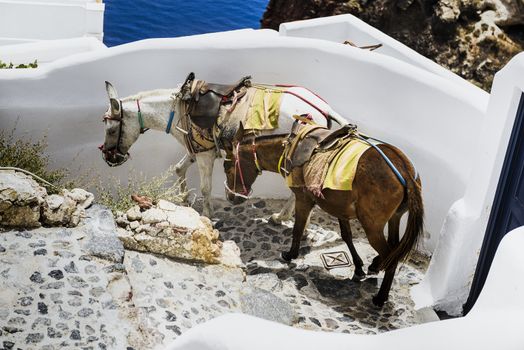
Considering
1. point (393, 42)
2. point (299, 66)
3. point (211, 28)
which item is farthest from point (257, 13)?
point (299, 66)

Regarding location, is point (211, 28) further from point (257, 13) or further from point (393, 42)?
point (393, 42)

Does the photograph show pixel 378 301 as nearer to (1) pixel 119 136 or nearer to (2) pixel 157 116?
(2) pixel 157 116

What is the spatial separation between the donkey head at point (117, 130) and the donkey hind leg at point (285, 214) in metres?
1.73

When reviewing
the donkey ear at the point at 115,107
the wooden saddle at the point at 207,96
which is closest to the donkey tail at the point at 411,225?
the wooden saddle at the point at 207,96

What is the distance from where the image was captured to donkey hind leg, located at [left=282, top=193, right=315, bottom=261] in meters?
7.57

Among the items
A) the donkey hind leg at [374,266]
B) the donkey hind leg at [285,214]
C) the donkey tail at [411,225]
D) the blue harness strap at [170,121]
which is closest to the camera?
the donkey tail at [411,225]

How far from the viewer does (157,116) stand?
8.05 metres

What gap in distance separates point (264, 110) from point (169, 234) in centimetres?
158

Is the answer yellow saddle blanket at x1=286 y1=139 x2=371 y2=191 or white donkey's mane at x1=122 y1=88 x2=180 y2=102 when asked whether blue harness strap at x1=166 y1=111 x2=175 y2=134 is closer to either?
white donkey's mane at x1=122 y1=88 x2=180 y2=102

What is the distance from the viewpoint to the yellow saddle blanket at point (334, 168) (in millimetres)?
6863

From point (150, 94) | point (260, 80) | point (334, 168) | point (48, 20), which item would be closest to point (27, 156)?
point (150, 94)

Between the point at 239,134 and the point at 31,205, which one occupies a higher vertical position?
the point at 239,134

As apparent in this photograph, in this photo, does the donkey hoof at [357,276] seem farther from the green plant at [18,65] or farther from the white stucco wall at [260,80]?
the green plant at [18,65]

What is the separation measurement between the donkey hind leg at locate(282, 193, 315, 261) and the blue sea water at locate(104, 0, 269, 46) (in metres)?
13.7
